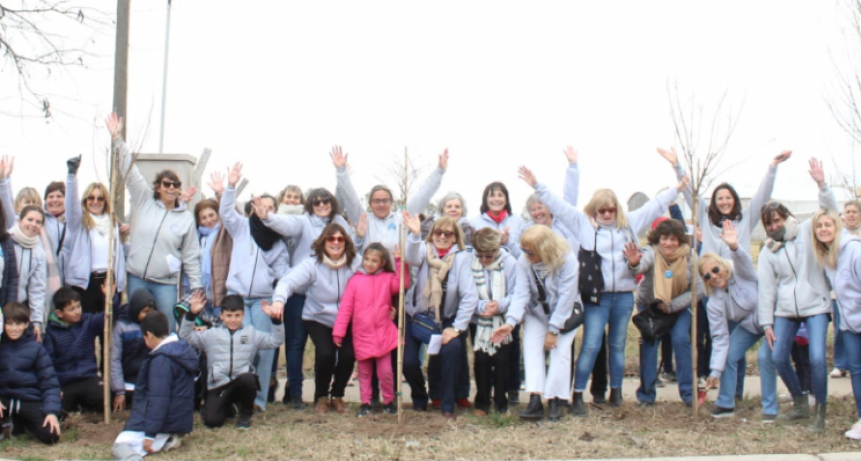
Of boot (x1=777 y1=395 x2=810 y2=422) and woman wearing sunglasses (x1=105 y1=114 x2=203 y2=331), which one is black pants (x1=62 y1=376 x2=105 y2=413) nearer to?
woman wearing sunglasses (x1=105 y1=114 x2=203 y2=331)

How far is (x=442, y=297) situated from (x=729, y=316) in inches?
94.7

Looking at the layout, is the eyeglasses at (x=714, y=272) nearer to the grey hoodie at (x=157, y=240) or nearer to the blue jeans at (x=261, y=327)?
the blue jeans at (x=261, y=327)

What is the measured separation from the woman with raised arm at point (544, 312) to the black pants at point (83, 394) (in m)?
3.26

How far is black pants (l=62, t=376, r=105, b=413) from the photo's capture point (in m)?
6.39

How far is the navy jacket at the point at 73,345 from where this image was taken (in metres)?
6.36

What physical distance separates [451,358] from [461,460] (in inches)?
53.4

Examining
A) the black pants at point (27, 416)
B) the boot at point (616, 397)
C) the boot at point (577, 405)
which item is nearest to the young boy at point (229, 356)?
the black pants at point (27, 416)

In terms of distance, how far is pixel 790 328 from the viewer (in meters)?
6.08

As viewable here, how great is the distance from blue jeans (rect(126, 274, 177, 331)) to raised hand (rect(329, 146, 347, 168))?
1.79 meters

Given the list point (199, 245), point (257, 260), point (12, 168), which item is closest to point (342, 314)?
point (257, 260)

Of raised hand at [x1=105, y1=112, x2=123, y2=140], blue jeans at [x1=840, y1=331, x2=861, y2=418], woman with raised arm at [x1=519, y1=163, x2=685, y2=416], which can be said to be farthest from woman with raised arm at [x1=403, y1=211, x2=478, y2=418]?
blue jeans at [x1=840, y1=331, x2=861, y2=418]

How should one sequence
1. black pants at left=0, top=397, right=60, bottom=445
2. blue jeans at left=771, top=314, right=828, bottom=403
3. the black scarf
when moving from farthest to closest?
the black scarf < blue jeans at left=771, top=314, right=828, bottom=403 < black pants at left=0, top=397, right=60, bottom=445

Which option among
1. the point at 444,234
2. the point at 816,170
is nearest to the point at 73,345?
the point at 444,234

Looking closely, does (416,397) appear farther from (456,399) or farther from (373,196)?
(373,196)
